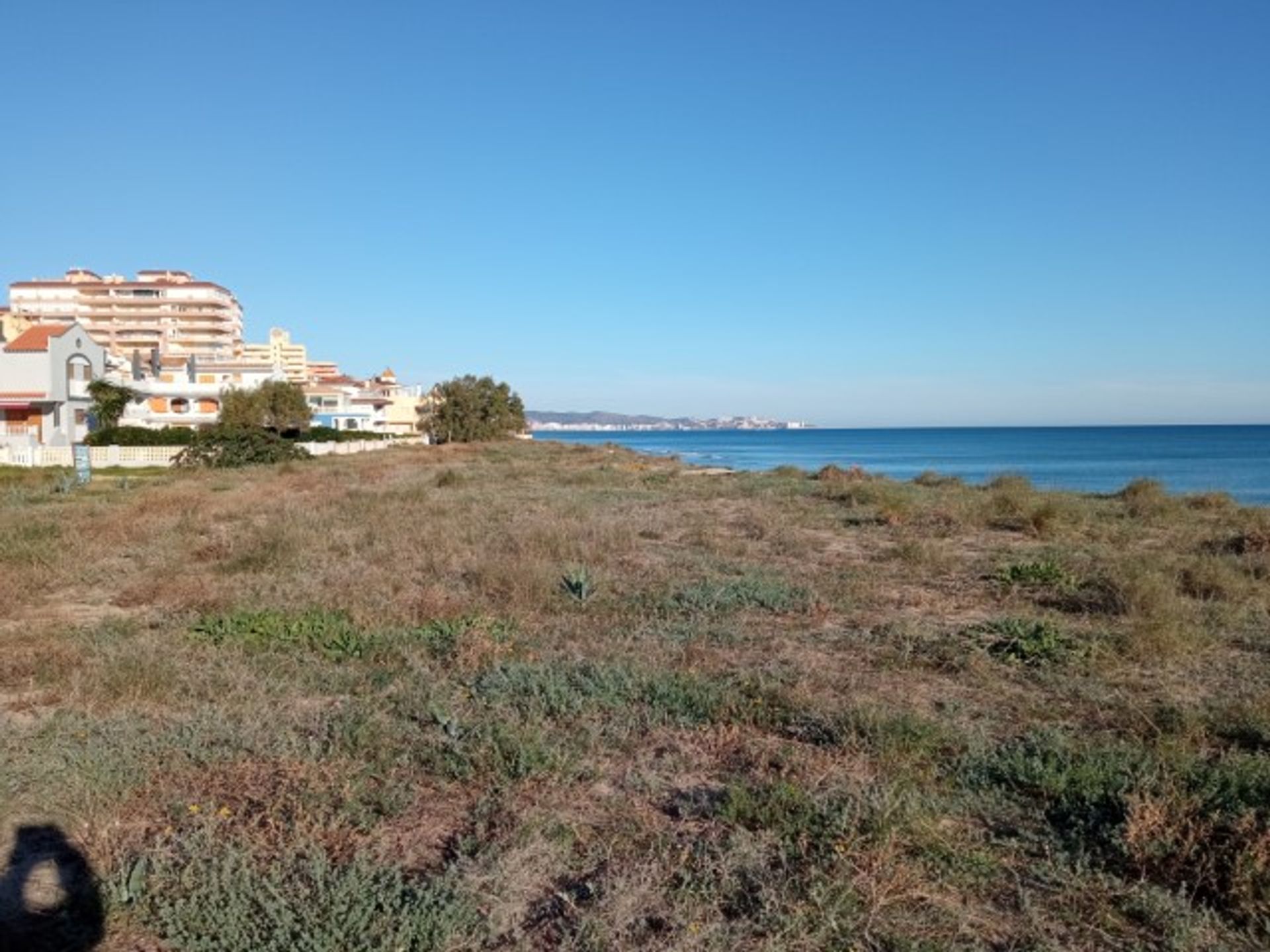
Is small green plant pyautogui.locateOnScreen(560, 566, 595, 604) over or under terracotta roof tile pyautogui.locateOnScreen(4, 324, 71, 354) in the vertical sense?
under

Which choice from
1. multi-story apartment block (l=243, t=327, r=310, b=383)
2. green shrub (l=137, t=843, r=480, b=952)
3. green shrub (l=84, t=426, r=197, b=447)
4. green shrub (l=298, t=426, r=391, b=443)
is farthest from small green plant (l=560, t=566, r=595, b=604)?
multi-story apartment block (l=243, t=327, r=310, b=383)

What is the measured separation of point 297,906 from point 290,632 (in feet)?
15.7

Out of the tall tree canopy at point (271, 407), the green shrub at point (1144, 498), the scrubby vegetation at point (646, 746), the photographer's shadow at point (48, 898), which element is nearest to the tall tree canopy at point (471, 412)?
A: the tall tree canopy at point (271, 407)

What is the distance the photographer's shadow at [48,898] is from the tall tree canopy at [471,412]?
67.1 m

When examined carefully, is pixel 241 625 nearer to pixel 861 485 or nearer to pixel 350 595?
pixel 350 595

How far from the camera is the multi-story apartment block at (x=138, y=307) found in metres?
99.4

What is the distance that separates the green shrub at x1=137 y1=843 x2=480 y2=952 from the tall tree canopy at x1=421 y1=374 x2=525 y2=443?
6764 cm

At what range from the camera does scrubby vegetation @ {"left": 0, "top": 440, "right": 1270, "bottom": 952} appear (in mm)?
3688

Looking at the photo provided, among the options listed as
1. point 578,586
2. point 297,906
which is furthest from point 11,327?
point 297,906

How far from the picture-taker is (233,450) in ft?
119

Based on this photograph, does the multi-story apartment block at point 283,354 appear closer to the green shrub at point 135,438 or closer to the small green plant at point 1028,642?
the green shrub at point 135,438

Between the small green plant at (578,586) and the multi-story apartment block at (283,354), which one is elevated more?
the multi-story apartment block at (283,354)

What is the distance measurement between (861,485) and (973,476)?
111 feet

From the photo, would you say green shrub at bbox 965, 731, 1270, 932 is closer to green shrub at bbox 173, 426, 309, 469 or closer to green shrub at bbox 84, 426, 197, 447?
green shrub at bbox 173, 426, 309, 469
